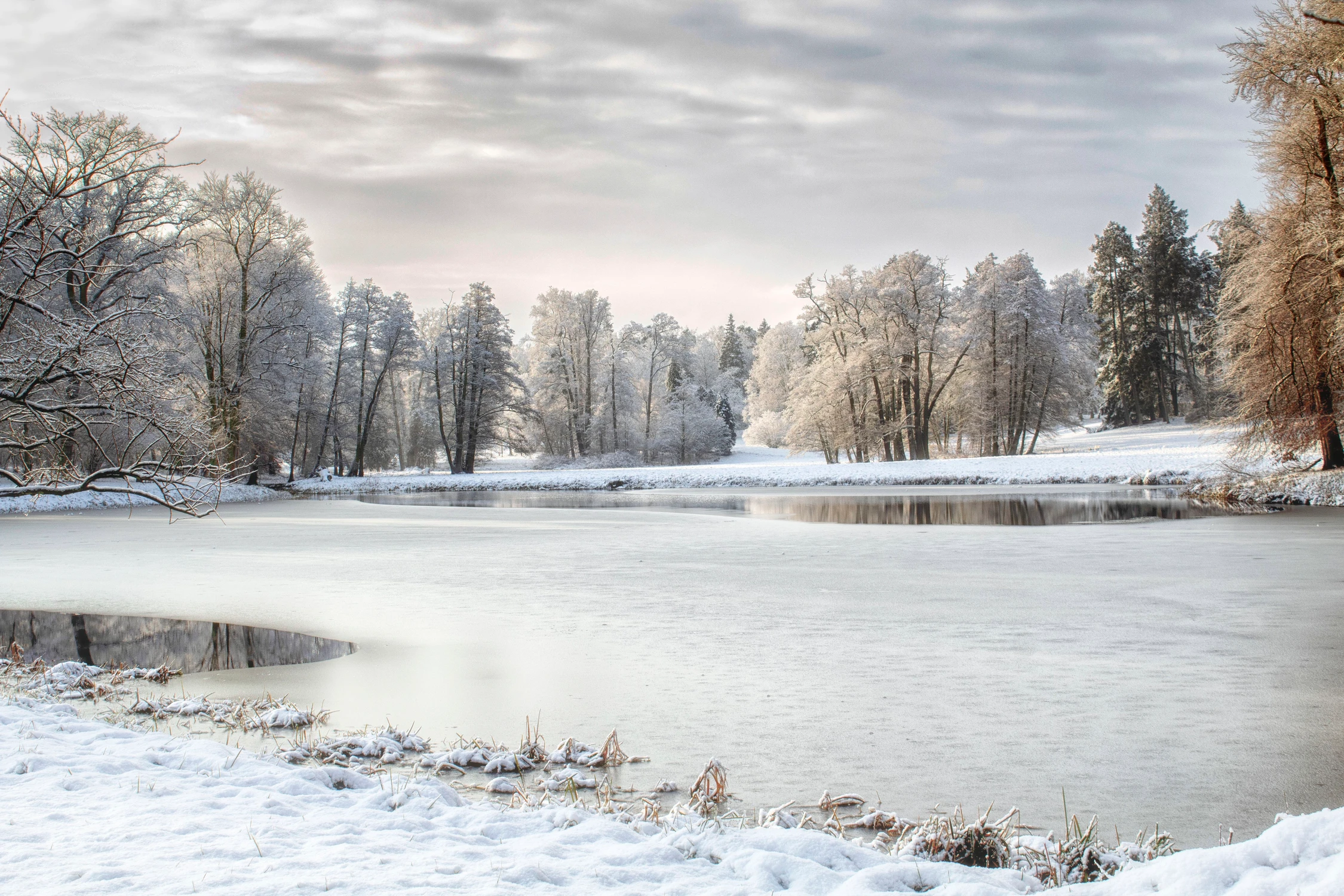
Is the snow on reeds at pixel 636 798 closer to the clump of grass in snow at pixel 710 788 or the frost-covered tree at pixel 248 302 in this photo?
the clump of grass in snow at pixel 710 788

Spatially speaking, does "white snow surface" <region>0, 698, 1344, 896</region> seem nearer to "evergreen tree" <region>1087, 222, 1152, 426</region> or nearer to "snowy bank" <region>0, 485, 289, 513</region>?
"snowy bank" <region>0, 485, 289, 513</region>

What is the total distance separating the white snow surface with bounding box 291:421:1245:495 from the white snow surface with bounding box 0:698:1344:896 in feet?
79.2

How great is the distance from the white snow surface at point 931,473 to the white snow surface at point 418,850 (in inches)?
951

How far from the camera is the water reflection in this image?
1977 cm

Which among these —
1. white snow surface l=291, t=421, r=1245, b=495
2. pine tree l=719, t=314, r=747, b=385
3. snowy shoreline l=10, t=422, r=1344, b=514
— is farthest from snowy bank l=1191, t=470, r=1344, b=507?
pine tree l=719, t=314, r=747, b=385

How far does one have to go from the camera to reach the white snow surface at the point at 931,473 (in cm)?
3203

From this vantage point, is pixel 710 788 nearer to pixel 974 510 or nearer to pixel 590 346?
pixel 974 510

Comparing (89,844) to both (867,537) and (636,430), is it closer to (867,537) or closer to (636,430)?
(867,537)

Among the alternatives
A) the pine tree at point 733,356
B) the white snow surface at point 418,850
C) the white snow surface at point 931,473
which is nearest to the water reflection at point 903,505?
the white snow surface at point 931,473

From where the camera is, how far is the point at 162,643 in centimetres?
865

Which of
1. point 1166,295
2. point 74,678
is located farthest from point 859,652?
point 1166,295

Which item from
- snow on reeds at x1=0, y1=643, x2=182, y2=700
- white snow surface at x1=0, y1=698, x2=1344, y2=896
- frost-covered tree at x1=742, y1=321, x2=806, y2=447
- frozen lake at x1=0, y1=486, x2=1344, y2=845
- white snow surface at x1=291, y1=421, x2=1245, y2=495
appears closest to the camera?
white snow surface at x1=0, y1=698, x2=1344, y2=896

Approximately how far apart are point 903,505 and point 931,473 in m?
10.9

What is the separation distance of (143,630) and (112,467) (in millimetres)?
1911
